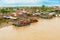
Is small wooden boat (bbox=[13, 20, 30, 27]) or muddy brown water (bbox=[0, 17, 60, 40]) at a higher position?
small wooden boat (bbox=[13, 20, 30, 27])

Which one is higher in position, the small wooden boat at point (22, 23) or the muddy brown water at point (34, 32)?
the small wooden boat at point (22, 23)

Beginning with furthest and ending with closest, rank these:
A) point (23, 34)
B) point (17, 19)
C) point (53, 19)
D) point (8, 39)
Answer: point (53, 19) → point (17, 19) → point (23, 34) → point (8, 39)

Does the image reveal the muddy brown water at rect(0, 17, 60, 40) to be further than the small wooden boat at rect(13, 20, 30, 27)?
No

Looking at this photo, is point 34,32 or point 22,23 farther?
point 22,23

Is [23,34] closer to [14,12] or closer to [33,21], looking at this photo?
[33,21]

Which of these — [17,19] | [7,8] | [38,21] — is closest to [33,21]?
[38,21]

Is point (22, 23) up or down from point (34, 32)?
up

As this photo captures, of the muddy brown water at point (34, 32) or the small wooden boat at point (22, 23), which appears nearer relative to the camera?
the muddy brown water at point (34, 32)

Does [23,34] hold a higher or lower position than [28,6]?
lower
